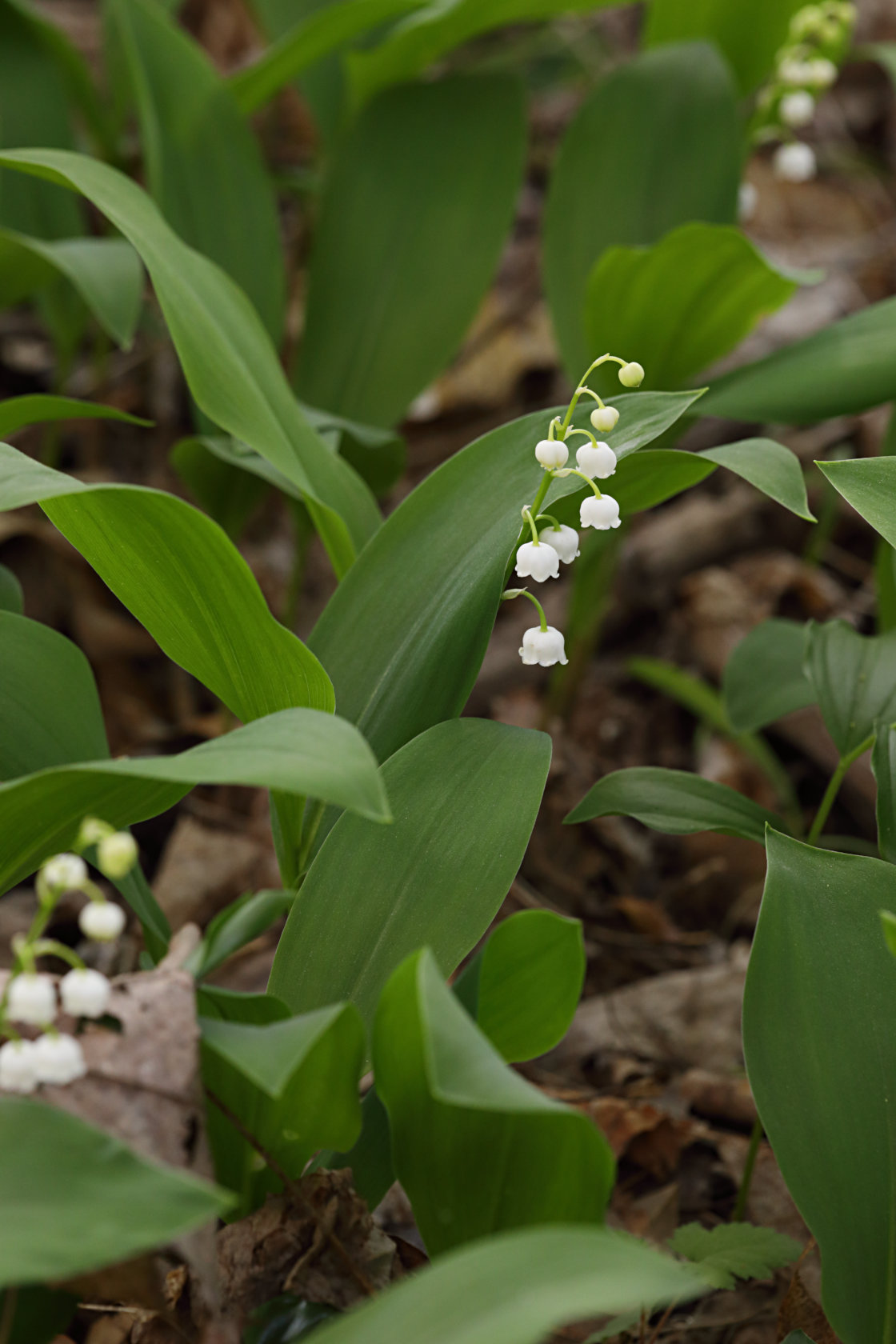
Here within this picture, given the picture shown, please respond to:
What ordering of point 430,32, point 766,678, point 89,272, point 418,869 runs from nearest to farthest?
point 418,869 → point 766,678 → point 89,272 → point 430,32

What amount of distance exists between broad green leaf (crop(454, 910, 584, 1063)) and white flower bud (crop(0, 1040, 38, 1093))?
0.35 m

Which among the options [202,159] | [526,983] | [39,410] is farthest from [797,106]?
[526,983]

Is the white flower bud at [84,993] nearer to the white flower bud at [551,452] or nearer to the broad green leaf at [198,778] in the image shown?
the broad green leaf at [198,778]

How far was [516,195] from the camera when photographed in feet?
6.52

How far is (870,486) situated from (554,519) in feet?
0.97

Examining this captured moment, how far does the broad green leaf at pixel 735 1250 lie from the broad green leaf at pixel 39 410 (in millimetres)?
1019

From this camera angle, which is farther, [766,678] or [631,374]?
[766,678]

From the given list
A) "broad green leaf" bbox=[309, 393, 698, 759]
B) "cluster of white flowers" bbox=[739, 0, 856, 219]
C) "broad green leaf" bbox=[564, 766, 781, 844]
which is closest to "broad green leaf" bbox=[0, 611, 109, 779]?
"broad green leaf" bbox=[309, 393, 698, 759]

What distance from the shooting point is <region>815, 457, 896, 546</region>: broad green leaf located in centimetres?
100

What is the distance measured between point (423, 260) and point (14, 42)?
2.76 ft

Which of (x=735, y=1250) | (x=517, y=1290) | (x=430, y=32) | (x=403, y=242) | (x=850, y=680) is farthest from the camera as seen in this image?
(x=403, y=242)

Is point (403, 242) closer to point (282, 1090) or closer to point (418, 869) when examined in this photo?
point (418, 869)

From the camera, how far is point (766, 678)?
55.9 inches

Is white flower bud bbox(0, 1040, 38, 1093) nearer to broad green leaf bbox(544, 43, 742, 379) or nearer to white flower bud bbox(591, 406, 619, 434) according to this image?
white flower bud bbox(591, 406, 619, 434)
